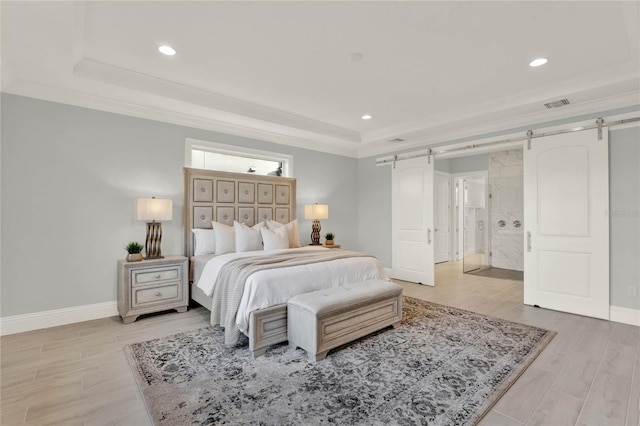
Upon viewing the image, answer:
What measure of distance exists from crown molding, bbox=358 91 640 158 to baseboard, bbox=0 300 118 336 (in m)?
4.89

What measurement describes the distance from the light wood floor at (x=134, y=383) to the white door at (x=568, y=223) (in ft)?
1.12

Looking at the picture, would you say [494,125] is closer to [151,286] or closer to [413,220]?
[413,220]

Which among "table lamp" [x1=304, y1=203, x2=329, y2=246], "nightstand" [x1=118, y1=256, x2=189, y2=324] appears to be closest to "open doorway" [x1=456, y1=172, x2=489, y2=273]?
"table lamp" [x1=304, y1=203, x2=329, y2=246]

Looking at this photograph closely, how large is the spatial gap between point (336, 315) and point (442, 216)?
6018mm

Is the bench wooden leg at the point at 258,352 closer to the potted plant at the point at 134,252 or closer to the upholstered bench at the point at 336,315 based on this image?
the upholstered bench at the point at 336,315

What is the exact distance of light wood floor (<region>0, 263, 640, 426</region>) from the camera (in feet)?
6.32

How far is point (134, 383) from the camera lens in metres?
2.29

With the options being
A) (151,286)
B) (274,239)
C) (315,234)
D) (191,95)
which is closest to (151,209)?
(151,286)

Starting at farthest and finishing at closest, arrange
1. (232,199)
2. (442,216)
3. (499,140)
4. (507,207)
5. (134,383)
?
(442,216), (507,207), (232,199), (499,140), (134,383)

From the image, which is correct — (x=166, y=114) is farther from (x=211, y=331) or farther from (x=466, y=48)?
(x=466, y=48)

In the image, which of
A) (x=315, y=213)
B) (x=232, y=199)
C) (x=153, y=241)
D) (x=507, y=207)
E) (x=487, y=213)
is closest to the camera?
(x=153, y=241)

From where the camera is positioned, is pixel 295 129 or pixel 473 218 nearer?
pixel 295 129

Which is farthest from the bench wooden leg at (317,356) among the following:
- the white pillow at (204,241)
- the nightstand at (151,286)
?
the white pillow at (204,241)

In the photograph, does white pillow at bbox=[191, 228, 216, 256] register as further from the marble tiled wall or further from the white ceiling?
the marble tiled wall
